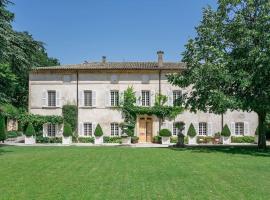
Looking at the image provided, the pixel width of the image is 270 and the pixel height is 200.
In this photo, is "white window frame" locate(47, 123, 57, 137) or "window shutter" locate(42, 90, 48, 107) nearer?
"white window frame" locate(47, 123, 57, 137)

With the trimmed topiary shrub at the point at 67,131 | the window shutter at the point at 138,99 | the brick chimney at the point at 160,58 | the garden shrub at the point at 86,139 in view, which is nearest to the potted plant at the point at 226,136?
the window shutter at the point at 138,99

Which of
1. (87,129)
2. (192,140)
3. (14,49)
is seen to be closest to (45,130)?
(87,129)

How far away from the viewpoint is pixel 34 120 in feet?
117

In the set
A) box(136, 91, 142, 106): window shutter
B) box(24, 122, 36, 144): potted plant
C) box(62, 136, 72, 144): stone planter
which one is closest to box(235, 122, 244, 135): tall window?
box(136, 91, 142, 106): window shutter

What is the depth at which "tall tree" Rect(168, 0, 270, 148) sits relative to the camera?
22312 millimetres

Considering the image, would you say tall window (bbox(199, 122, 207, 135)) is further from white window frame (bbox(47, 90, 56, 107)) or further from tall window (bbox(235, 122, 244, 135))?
white window frame (bbox(47, 90, 56, 107))

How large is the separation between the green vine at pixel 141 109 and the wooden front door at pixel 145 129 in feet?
2.16

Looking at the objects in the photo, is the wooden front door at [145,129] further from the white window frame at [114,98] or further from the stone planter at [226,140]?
the stone planter at [226,140]

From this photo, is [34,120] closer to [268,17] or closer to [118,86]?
[118,86]

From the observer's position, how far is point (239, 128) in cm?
3641

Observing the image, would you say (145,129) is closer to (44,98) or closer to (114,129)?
(114,129)

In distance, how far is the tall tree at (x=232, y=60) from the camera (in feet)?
73.2

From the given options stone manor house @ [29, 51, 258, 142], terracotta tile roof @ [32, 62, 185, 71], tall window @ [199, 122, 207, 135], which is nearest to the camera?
terracotta tile roof @ [32, 62, 185, 71]

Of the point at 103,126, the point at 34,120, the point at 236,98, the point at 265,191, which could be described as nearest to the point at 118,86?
the point at 103,126
